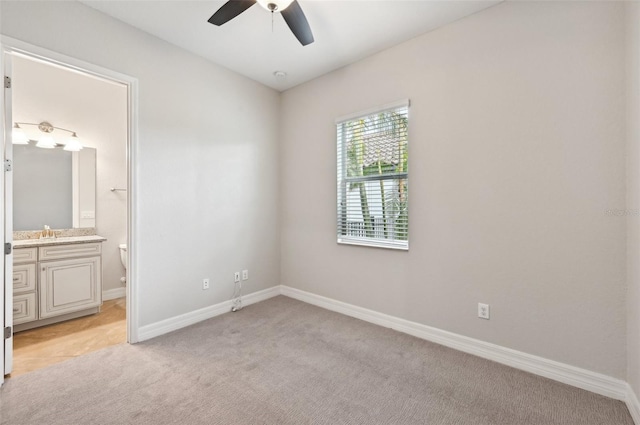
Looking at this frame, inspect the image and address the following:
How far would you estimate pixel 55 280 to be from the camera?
115 inches

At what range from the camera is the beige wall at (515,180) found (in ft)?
5.86

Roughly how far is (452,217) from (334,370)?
157 centimetres

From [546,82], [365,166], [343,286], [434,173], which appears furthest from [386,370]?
[546,82]

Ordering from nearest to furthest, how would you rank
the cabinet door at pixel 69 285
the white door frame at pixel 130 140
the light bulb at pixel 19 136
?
the white door frame at pixel 130 140, the cabinet door at pixel 69 285, the light bulb at pixel 19 136

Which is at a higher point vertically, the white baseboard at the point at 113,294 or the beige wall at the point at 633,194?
the beige wall at the point at 633,194

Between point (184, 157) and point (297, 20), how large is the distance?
66.9 inches

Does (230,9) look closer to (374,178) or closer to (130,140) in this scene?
(130,140)

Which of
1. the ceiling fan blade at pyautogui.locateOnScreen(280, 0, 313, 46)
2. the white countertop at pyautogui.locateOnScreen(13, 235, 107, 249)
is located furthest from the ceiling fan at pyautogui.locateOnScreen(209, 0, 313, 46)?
the white countertop at pyautogui.locateOnScreen(13, 235, 107, 249)

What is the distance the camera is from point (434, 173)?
2.50 meters

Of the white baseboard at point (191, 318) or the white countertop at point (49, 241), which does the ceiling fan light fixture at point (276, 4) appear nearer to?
the white baseboard at point (191, 318)

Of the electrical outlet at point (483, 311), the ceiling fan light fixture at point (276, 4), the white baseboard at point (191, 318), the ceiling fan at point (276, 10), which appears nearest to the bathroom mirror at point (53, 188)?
the white baseboard at point (191, 318)

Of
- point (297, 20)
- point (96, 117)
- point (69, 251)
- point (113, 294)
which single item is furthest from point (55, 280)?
point (297, 20)

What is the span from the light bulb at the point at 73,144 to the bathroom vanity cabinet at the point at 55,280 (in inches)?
46.4

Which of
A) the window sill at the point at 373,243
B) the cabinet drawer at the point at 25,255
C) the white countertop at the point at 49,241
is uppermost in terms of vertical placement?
the white countertop at the point at 49,241
